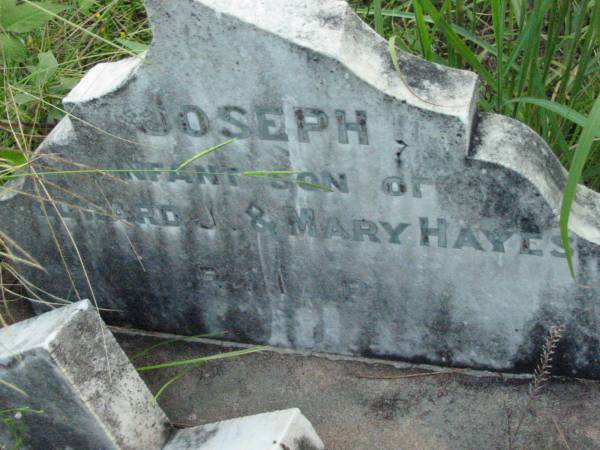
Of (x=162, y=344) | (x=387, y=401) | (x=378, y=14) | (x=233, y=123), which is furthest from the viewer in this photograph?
(x=162, y=344)

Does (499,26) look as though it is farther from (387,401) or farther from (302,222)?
(387,401)

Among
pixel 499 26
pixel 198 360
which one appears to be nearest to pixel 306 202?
pixel 198 360

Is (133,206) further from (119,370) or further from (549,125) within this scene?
(549,125)

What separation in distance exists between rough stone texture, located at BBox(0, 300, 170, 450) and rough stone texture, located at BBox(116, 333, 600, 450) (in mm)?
276

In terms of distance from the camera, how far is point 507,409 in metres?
2.35

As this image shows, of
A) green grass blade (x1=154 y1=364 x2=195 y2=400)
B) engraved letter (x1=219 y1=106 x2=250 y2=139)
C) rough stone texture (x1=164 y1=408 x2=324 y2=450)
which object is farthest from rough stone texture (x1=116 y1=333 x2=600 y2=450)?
engraved letter (x1=219 y1=106 x2=250 y2=139)

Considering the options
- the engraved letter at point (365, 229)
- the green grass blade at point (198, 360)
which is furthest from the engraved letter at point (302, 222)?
the green grass blade at point (198, 360)

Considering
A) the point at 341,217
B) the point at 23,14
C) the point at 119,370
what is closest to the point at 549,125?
the point at 341,217

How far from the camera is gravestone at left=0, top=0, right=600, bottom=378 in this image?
203 cm

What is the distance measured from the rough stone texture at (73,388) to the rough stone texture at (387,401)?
276 mm

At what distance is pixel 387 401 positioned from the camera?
243 cm

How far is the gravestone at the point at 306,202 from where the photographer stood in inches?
80.0

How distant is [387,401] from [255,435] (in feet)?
1.58

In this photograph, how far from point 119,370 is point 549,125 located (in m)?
1.45
